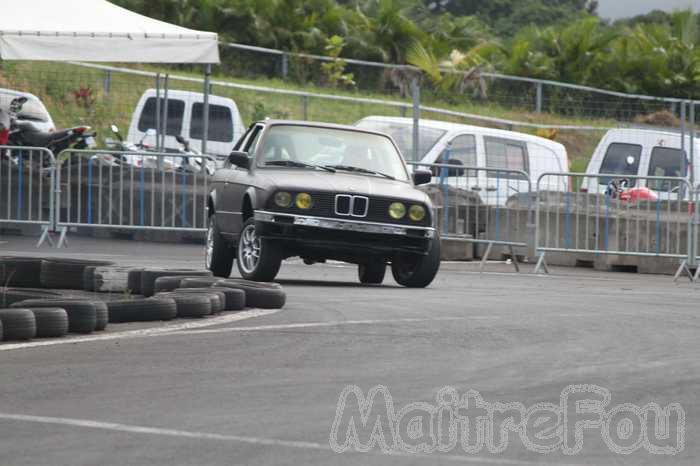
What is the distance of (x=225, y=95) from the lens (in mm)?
32469

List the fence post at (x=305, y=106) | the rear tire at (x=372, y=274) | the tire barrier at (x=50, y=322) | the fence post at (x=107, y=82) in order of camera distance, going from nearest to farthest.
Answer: the tire barrier at (x=50, y=322) < the rear tire at (x=372, y=274) < the fence post at (x=107, y=82) < the fence post at (x=305, y=106)

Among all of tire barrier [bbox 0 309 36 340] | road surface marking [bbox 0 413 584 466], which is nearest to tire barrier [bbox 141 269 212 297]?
tire barrier [bbox 0 309 36 340]

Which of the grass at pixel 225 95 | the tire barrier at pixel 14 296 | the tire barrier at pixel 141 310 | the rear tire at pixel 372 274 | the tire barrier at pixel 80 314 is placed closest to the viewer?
the tire barrier at pixel 80 314

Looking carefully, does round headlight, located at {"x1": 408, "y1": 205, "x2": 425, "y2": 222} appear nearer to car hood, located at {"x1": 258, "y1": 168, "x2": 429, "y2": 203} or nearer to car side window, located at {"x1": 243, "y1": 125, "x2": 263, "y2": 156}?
car hood, located at {"x1": 258, "y1": 168, "x2": 429, "y2": 203}

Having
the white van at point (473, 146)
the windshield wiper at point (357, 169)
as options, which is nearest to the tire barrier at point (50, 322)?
the windshield wiper at point (357, 169)

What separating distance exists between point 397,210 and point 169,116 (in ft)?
42.1

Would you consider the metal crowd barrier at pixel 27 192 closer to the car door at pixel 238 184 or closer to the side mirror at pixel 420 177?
the car door at pixel 238 184

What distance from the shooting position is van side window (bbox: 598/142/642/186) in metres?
23.8

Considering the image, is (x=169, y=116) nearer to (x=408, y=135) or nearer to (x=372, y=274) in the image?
(x=408, y=135)

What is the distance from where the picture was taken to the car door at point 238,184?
589 inches

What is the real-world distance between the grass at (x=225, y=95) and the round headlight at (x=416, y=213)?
46.3 feet

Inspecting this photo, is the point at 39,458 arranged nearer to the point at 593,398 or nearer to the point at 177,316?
the point at 593,398

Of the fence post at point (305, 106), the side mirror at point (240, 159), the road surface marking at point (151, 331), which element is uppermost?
the fence post at point (305, 106)

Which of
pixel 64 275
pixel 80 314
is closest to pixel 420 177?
pixel 64 275
